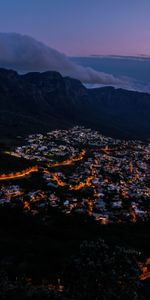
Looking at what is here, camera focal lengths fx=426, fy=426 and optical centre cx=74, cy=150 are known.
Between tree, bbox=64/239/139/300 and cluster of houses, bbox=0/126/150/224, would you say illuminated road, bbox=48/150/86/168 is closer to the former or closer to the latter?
cluster of houses, bbox=0/126/150/224

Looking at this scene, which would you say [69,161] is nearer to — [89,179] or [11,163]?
[89,179]

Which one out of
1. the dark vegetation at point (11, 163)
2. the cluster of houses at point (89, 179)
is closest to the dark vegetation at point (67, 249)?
the cluster of houses at point (89, 179)

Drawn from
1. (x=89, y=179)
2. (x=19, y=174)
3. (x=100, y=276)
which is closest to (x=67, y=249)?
(x=100, y=276)

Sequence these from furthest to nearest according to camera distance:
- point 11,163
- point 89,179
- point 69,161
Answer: point 69,161 < point 11,163 < point 89,179

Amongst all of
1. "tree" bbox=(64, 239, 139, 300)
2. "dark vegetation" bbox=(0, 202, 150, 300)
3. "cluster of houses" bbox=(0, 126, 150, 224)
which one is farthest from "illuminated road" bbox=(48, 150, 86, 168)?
"tree" bbox=(64, 239, 139, 300)

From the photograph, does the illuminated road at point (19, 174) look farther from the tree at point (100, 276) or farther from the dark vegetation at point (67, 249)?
the tree at point (100, 276)

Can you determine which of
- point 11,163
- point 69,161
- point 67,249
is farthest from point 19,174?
point 67,249

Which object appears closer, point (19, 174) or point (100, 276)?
point (100, 276)

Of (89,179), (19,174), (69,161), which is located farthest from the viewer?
(69,161)

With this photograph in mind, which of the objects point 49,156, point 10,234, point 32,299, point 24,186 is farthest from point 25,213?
point 49,156

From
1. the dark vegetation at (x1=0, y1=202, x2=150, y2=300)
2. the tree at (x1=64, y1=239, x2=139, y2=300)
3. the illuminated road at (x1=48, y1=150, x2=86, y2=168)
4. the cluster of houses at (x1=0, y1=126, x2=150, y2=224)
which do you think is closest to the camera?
the tree at (x1=64, y1=239, x2=139, y2=300)

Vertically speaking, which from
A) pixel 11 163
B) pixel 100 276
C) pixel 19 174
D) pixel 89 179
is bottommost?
pixel 89 179

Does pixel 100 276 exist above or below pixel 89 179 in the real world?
above
